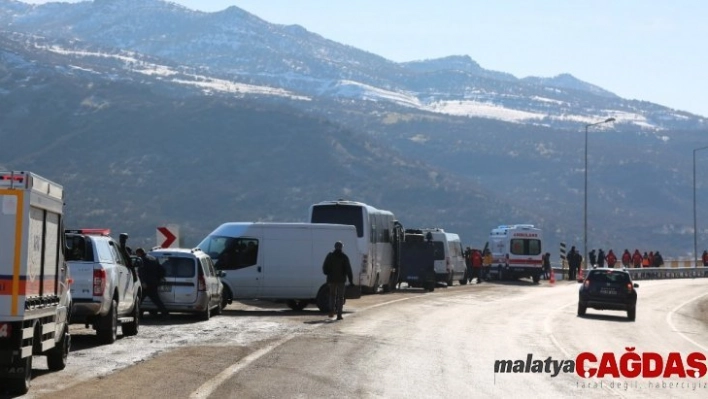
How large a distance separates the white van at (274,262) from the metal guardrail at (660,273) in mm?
39653

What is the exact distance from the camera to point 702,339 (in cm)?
2853

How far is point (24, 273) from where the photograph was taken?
46.4 ft

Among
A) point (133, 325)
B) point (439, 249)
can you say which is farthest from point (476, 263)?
point (133, 325)

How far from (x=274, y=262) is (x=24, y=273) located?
60.0 ft

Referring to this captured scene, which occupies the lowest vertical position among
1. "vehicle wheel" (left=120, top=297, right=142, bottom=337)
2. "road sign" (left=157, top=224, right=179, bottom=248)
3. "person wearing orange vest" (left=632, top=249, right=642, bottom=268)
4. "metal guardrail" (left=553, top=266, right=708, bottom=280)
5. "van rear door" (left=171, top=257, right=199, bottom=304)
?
"vehicle wheel" (left=120, top=297, right=142, bottom=337)

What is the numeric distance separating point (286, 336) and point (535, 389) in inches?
318

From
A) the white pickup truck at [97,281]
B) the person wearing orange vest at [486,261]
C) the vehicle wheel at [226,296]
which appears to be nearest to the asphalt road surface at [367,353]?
the vehicle wheel at [226,296]

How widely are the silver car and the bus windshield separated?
12.6m

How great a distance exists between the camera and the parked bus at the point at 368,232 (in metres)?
39.2

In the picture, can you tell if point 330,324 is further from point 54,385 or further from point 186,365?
point 54,385

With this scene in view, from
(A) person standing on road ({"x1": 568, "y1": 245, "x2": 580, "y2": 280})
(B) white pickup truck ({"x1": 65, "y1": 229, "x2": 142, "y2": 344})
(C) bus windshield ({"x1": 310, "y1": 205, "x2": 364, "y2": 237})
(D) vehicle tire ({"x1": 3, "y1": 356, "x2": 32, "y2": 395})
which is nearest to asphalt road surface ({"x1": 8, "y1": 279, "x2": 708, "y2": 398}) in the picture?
(D) vehicle tire ({"x1": 3, "y1": 356, "x2": 32, "y2": 395})

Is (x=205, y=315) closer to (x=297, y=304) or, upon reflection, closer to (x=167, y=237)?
(x=297, y=304)

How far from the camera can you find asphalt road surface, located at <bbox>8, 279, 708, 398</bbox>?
1562cm

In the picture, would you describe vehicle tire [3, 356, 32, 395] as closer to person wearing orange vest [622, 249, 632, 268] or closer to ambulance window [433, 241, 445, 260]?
ambulance window [433, 241, 445, 260]
